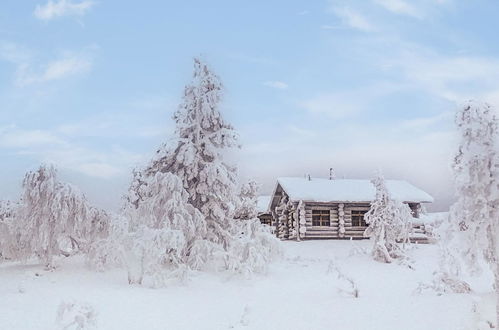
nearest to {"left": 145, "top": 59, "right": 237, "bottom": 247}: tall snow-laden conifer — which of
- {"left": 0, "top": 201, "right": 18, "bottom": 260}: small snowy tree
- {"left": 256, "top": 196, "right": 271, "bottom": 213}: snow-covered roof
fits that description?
{"left": 0, "top": 201, "right": 18, "bottom": 260}: small snowy tree

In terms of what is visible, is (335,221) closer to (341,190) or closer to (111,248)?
(341,190)

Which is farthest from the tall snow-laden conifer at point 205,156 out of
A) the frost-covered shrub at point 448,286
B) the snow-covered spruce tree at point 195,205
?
the frost-covered shrub at point 448,286

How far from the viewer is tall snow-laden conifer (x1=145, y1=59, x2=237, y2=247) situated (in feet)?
76.6

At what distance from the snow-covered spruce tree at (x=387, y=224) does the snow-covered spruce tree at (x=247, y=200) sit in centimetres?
643

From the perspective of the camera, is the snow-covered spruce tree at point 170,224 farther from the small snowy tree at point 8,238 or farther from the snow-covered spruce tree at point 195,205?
the small snowy tree at point 8,238

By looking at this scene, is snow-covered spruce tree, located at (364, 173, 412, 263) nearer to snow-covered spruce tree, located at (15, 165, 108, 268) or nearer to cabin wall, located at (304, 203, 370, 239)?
cabin wall, located at (304, 203, 370, 239)

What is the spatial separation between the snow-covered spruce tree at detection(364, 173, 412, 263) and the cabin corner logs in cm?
914

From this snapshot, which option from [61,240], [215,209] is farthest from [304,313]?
[61,240]

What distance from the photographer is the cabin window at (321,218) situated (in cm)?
3750

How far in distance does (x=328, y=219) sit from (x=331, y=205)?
1106 mm

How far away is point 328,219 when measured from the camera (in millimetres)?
37688

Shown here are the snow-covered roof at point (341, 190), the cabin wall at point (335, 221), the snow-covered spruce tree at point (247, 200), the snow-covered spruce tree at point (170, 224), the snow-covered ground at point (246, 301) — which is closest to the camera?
the snow-covered ground at point (246, 301)

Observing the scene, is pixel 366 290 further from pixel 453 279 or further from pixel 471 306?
pixel 471 306

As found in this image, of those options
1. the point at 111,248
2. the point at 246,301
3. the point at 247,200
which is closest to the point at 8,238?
the point at 111,248
